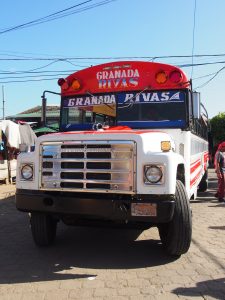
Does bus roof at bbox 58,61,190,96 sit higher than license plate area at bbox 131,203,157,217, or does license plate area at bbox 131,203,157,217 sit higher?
bus roof at bbox 58,61,190,96

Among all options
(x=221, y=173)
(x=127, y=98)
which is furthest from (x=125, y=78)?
(x=221, y=173)

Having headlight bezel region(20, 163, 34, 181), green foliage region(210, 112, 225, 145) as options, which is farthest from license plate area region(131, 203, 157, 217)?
green foliage region(210, 112, 225, 145)

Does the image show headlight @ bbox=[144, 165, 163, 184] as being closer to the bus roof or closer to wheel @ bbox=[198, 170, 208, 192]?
the bus roof

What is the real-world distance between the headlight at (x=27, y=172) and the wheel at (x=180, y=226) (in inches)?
71.7

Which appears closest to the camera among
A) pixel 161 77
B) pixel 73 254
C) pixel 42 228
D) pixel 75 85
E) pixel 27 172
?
pixel 27 172

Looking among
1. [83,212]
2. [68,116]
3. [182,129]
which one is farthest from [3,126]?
[83,212]

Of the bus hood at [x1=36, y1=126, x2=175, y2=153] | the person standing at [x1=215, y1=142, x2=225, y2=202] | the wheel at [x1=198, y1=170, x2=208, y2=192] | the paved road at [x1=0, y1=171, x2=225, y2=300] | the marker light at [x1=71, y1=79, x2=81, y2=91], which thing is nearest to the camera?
the paved road at [x1=0, y1=171, x2=225, y2=300]

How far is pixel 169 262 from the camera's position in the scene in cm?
550

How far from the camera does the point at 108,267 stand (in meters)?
5.34

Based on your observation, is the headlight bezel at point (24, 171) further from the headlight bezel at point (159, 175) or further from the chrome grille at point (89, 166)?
the headlight bezel at point (159, 175)

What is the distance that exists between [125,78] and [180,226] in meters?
2.66

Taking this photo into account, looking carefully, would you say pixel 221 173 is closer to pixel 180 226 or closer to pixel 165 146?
pixel 180 226

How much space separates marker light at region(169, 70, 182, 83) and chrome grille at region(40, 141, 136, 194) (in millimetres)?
2060

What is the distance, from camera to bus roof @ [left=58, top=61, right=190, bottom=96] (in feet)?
21.9
